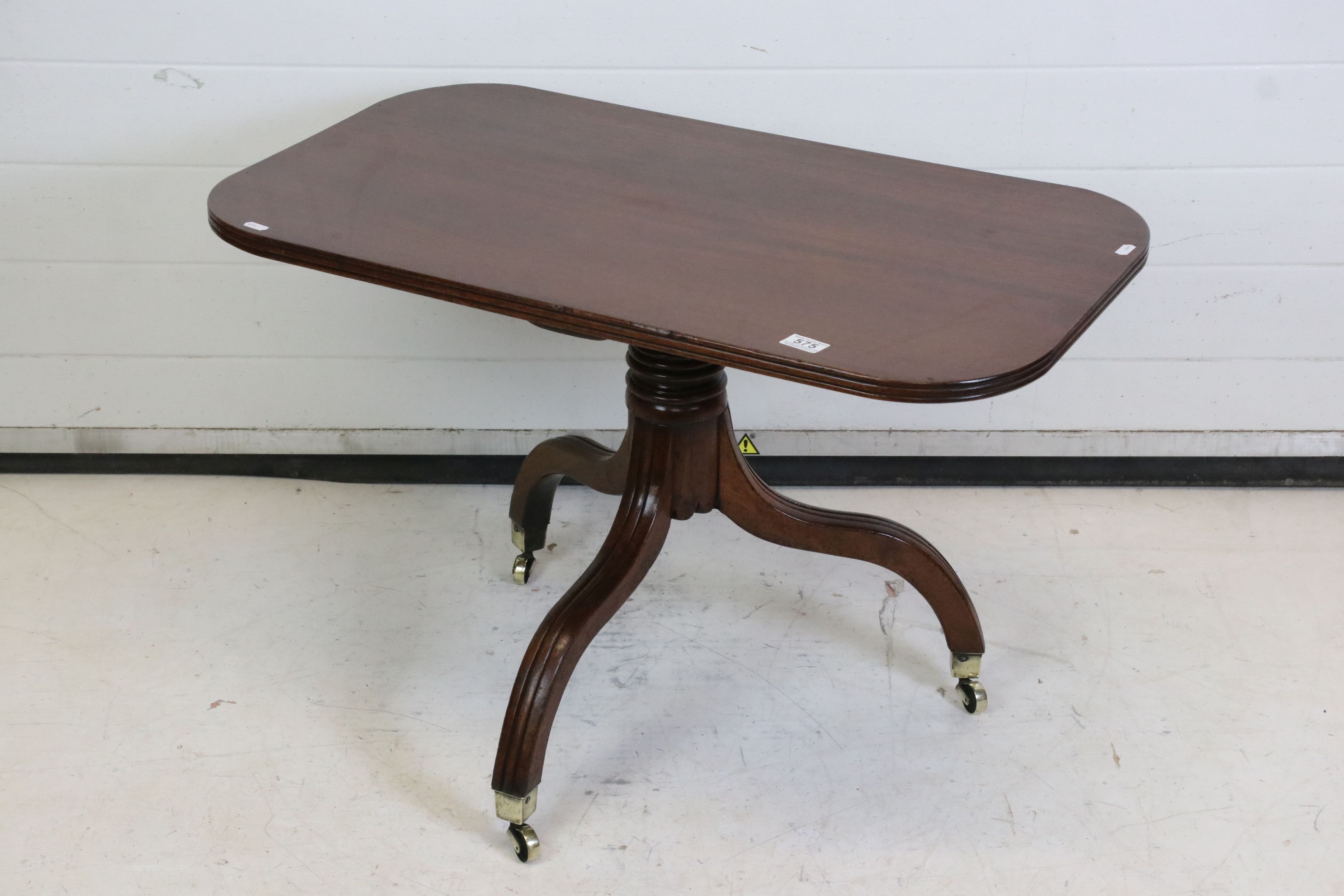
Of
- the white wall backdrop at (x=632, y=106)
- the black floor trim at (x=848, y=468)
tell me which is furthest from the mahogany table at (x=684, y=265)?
the black floor trim at (x=848, y=468)

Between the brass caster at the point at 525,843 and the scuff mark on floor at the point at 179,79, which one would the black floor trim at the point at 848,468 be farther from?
the brass caster at the point at 525,843

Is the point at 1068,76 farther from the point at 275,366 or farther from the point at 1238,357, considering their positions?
the point at 275,366


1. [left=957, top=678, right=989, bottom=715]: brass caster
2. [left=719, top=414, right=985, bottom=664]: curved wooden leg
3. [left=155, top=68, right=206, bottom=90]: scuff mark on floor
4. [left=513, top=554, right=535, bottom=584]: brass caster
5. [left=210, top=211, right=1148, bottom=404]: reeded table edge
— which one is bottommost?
[left=513, top=554, right=535, bottom=584]: brass caster

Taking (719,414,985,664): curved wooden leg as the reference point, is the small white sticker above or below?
above

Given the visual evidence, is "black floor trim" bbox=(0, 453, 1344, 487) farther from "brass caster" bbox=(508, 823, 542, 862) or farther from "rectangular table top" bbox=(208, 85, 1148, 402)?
"brass caster" bbox=(508, 823, 542, 862)

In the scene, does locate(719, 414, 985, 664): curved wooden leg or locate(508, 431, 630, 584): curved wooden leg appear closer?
locate(719, 414, 985, 664): curved wooden leg

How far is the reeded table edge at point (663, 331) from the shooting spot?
1254 mm

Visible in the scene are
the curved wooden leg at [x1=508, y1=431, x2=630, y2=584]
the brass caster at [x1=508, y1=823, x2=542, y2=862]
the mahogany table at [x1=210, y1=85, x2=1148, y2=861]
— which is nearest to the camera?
the mahogany table at [x1=210, y1=85, x2=1148, y2=861]

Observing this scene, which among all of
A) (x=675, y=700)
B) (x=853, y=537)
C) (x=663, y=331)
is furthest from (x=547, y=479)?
(x=663, y=331)

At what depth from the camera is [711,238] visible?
158cm

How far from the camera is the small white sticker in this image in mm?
1305

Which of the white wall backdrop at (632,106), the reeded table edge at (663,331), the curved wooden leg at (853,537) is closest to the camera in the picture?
the reeded table edge at (663,331)

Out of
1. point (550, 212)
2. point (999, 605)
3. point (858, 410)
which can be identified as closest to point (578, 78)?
point (550, 212)

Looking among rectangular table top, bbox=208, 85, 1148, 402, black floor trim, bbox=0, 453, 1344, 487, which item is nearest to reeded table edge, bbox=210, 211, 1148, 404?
rectangular table top, bbox=208, 85, 1148, 402
